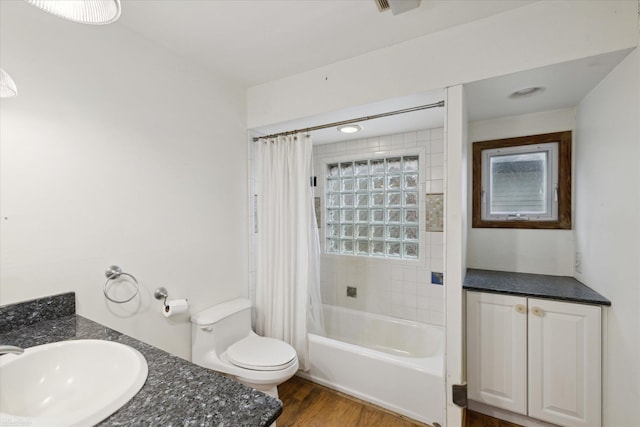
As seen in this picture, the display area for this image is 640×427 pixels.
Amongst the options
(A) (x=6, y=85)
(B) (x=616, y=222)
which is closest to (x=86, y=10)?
(A) (x=6, y=85)

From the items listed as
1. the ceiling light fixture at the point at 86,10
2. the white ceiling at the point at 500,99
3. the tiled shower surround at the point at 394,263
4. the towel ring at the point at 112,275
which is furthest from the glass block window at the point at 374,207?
the ceiling light fixture at the point at 86,10

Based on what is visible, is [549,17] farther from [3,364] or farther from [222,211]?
[3,364]

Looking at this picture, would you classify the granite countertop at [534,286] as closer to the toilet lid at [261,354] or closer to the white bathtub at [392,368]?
the white bathtub at [392,368]

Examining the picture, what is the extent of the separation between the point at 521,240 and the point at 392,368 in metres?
1.39

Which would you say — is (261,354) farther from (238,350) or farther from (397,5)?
(397,5)

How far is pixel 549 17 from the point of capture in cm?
136

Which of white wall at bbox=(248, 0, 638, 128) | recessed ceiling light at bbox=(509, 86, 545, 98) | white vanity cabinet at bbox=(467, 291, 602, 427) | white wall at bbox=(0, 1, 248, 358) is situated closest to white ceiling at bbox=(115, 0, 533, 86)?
white wall at bbox=(248, 0, 638, 128)

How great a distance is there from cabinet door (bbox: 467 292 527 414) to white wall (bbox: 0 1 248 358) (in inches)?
69.2

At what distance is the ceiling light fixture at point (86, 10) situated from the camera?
2.39ft

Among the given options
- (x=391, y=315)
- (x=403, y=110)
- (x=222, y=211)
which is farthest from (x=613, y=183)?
(x=222, y=211)

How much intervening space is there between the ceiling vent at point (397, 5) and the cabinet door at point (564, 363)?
175 cm

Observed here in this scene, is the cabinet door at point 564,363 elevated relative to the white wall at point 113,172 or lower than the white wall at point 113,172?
lower

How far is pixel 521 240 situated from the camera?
2.15 m

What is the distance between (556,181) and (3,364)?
303cm
